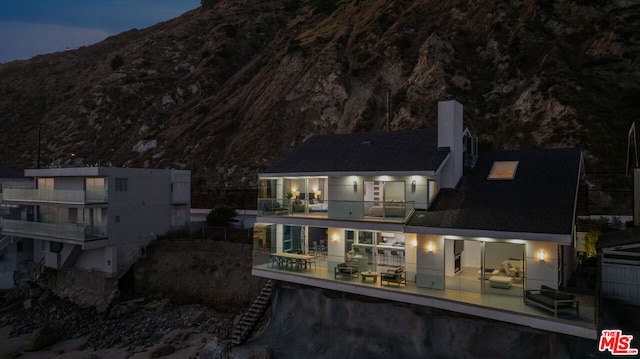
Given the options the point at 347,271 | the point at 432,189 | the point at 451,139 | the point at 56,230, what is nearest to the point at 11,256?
the point at 56,230

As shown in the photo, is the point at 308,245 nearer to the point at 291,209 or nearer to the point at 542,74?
the point at 291,209

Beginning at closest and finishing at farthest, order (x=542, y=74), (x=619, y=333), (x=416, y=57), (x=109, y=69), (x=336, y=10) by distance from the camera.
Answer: (x=619, y=333)
(x=542, y=74)
(x=416, y=57)
(x=336, y=10)
(x=109, y=69)

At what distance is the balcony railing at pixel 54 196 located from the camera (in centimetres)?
2705

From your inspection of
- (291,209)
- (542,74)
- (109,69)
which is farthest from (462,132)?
(109,69)

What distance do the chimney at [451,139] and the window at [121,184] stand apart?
2196 centimetres

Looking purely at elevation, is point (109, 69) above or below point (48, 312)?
Answer: above

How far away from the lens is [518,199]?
16.0 m

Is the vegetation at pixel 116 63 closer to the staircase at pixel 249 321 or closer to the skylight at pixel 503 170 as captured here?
the staircase at pixel 249 321

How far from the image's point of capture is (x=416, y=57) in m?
48.7

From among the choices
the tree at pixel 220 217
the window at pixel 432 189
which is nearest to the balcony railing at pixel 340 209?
the window at pixel 432 189

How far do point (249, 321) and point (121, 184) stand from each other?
14728mm

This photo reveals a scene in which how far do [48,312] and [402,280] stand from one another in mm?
26986

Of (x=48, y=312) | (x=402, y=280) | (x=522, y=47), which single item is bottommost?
(x=48, y=312)

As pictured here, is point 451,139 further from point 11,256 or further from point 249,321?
point 11,256
